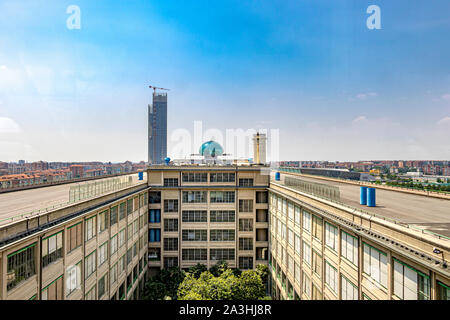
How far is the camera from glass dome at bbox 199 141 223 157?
49.9 meters

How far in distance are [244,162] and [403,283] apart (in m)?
34.0

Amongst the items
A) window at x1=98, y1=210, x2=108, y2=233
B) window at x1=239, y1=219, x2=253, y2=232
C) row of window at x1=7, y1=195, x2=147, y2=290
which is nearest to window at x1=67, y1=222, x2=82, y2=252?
row of window at x1=7, y1=195, x2=147, y2=290

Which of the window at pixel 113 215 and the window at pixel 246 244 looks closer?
the window at pixel 113 215

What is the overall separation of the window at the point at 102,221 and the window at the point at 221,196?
19.4 meters

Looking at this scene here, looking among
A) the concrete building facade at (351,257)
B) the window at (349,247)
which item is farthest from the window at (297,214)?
the window at (349,247)

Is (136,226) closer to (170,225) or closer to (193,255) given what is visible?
(170,225)

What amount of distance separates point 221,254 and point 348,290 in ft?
85.2

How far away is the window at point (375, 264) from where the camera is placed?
1297cm

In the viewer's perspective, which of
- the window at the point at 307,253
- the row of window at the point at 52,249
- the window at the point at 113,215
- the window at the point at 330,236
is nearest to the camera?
the row of window at the point at 52,249

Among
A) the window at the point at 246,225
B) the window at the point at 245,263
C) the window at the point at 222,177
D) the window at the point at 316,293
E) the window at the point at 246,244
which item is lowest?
the window at the point at 245,263

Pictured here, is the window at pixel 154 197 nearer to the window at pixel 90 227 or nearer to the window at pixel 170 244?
the window at pixel 170 244

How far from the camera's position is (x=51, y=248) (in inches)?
607

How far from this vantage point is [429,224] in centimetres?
1310
